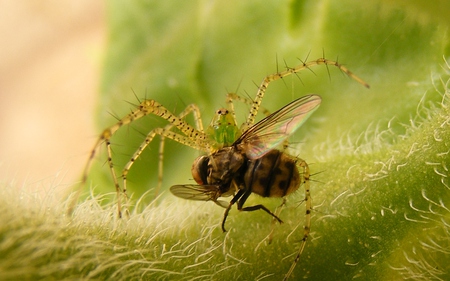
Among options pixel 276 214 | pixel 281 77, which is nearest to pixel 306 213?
pixel 276 214

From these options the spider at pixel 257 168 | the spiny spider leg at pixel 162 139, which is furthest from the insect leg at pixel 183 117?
the spider at pixel 257 168

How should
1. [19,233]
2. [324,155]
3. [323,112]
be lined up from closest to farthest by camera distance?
[19,233] → [324,155] → [323,112]

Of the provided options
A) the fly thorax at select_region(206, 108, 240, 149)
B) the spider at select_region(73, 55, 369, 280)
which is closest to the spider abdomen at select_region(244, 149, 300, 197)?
the spider at select_region(73, 55, 369, 280)

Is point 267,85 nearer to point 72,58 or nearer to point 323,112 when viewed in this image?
point 323,112

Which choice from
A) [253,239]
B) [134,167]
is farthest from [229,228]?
[134,167]

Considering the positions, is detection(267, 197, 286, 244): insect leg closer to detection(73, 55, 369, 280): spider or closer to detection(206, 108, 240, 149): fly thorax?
detection(73, 55, 369, 280): spider

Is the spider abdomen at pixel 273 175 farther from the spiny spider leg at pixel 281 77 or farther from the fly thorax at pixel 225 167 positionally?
the spiny spider leg at pixel 281 77
